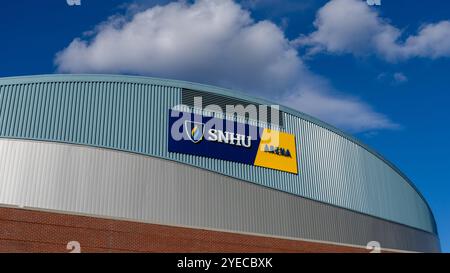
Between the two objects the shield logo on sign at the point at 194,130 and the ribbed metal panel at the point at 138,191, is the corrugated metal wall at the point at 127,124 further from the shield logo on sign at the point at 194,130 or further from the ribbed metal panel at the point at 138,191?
the shield logo on sign at the point at 194,130

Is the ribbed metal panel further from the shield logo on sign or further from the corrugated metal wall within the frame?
the shield logo on sign

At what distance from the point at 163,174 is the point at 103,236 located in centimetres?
649

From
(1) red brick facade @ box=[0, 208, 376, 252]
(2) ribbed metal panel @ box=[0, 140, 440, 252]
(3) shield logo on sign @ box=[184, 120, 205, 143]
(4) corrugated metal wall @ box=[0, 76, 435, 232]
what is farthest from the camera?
(3) shield logo on sign @ box=[184, 120, 205, 143]

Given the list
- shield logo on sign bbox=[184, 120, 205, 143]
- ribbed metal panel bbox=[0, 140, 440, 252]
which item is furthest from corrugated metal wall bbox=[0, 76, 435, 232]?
shield logo on sign bbox=[184, 120, 205, 143]

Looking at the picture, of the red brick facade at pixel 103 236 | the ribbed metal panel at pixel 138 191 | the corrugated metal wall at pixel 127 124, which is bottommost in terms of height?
the red brick facade at pixel 103 236

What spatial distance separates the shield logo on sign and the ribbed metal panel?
2.97 m

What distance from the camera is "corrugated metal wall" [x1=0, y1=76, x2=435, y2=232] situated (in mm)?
31516

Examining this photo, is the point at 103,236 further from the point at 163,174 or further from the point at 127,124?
the point at 127,124

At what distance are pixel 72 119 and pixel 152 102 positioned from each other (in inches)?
224

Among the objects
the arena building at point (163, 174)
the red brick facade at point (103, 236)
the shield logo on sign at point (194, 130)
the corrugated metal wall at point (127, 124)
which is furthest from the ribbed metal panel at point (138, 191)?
the shield logo on sign at point (194, 130)

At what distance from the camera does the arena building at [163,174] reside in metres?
27.0

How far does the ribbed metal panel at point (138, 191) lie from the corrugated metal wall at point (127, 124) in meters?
1.30
